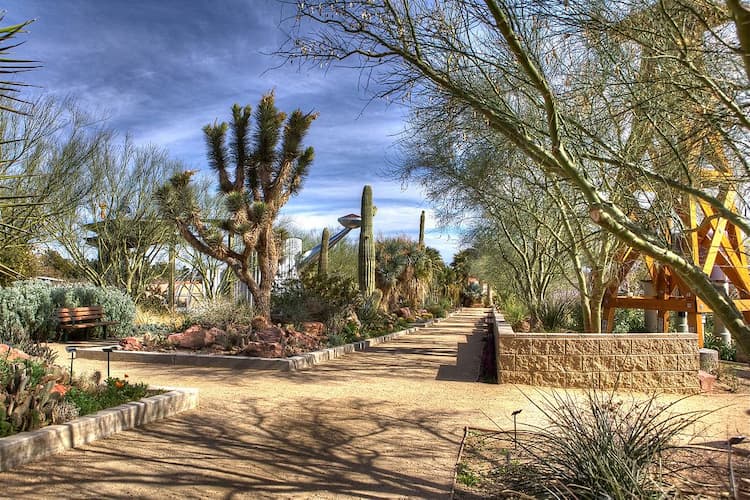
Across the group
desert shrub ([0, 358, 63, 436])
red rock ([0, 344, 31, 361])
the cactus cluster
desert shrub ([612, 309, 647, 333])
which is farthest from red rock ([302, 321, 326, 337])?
desert shrub ([612, 309, 647, 333])

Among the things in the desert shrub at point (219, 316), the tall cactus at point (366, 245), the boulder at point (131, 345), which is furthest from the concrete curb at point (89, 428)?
the tall cactus at point (366, 245)

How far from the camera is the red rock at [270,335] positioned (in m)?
12.6

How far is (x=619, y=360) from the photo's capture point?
925 cm

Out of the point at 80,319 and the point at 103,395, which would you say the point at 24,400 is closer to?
the point at 103,395

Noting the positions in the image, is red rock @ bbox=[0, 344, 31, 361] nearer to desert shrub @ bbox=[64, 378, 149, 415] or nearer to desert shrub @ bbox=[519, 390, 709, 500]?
desert shrub @ bbox=[64, 378, 149, 415]

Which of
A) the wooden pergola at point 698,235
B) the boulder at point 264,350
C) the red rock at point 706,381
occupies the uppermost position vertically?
the wooden pergola at point 698,235

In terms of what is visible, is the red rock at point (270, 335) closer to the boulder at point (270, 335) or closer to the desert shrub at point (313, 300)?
the boulder at point (270, 335)

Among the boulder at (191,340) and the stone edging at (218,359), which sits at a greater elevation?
the boulder at (191,340)

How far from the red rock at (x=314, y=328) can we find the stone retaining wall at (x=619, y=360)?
701 cm

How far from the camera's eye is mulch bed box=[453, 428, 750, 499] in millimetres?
4051

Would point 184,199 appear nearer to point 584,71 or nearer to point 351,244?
point 584,71

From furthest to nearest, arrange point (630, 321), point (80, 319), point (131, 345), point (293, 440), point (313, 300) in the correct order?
point (630, 321) → point (313, 300) → point (80, 319) → point (131, 345) → point (293, 440)

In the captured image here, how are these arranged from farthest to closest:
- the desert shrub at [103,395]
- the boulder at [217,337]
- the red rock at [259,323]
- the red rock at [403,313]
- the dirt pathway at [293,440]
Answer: the red rock at [403,313] → the red rock at [259,323] → the boulder at [217,337] → the desert shrub at [103,395] → the dirt pathway at [293,440]

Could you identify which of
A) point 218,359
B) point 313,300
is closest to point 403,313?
point 313,300
